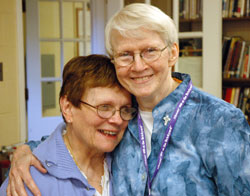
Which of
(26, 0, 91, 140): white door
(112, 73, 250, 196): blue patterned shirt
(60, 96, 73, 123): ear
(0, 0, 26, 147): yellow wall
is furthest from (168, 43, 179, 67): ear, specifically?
A: (26, 0, 91, 140): white door

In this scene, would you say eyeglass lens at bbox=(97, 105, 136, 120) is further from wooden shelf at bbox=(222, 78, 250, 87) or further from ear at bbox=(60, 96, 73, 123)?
wooden shelf at bbox=(222, 78, 250, 87)

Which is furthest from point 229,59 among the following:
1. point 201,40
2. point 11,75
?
point 11,75

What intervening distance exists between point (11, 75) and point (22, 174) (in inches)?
73.1

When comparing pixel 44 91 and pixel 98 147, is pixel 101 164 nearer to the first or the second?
pixel 98 147

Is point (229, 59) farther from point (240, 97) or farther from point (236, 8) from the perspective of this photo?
point (236, 8)

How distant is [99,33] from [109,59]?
254cm

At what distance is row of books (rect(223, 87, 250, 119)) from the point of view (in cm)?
364

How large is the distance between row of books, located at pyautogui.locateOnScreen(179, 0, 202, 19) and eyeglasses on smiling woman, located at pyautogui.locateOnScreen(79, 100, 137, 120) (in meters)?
Result: 1.67

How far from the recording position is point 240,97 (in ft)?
12.1

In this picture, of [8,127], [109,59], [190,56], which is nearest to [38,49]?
[8,127]

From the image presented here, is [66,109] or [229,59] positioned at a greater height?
[229,59]

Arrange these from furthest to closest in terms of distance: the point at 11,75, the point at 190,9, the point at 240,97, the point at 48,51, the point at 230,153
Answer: the point at 48,51
the point at 240,97
the point at 11,75
the point at 190,9
the point at 230,153

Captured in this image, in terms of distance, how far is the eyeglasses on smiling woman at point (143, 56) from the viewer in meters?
1.31

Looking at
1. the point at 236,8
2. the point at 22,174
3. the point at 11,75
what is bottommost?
the point at 22,174
